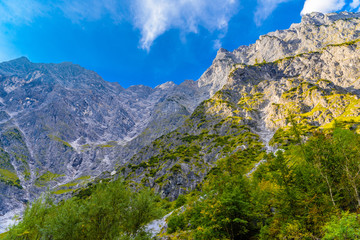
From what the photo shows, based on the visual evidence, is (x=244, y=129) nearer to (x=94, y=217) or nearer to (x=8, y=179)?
(x=94, y=217)

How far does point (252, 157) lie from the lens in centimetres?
10850

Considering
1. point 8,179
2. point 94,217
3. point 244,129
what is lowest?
point 94,217

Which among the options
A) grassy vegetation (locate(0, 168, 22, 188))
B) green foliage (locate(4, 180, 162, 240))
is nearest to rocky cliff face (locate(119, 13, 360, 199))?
green foliage (locate(4, 180, 162, 240))

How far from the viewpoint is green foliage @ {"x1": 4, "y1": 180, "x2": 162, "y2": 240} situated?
23.6 metres

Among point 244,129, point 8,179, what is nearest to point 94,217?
point 244,129

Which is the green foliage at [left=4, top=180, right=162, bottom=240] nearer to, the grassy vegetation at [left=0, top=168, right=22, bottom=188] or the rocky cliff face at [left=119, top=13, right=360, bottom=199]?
the rocky cliff face at [left=119, top=13, right=360, bottom=199]

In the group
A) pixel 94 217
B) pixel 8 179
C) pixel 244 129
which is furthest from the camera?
→ pixel 8 179

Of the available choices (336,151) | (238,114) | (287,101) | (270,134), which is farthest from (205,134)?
(336,151)

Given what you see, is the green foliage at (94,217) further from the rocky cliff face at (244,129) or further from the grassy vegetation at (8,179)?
the grassy vegetation at (8,179)

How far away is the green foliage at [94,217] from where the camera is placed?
77.5ft

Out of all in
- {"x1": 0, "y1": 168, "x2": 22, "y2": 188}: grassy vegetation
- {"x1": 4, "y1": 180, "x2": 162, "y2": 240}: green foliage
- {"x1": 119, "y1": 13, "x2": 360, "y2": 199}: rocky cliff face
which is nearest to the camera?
{"x1": 4, "y1": 180, "x2": 162, "y2": 240}: green foliage

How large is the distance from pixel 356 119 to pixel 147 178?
5663 inches

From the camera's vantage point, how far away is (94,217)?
81.8 feet

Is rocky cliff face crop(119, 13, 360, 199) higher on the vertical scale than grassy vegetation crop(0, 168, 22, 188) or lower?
lower
